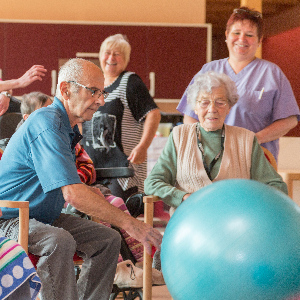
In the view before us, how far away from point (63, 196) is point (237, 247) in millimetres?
697

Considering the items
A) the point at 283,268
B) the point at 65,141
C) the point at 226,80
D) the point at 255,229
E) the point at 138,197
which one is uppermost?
the point at 226,80

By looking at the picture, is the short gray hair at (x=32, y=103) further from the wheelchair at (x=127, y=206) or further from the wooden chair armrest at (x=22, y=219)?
the wooden chair armrest at (x=22, y=219)

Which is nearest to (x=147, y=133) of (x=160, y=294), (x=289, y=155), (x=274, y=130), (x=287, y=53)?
(x=274, y=130)

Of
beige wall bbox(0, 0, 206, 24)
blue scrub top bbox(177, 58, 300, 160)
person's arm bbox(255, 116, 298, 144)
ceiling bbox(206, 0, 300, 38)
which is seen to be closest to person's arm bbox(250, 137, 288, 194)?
person's arm bbox(255, 116, 298, 144)

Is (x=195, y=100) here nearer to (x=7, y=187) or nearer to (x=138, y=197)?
(x=138, y=197)

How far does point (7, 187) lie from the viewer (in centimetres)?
182

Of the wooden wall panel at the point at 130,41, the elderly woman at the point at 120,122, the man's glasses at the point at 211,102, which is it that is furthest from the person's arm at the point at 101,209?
the wooden wall panel at the point at 130,41

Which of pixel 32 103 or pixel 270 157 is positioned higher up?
pixel 32 103

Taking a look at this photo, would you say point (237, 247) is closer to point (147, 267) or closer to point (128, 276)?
point (147, 267)

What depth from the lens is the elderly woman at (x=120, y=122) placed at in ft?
8.64

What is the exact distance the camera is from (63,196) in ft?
5.73

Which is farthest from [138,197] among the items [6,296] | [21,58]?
[21,58]

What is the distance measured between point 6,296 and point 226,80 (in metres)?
1.38

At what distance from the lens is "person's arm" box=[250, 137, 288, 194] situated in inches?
82.6
